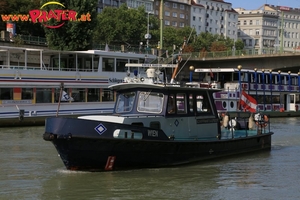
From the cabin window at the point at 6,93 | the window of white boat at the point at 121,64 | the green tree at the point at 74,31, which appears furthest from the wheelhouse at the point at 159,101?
the green tree at the point at 74,31

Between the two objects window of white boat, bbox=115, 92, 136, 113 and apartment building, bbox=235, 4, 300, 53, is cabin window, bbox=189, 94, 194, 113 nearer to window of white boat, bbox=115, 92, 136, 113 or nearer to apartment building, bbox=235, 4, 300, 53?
window of white boat, bbox=115, 92, 136, 113

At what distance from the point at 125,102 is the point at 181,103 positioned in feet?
6.12

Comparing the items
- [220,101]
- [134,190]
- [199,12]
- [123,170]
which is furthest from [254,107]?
[199,12]

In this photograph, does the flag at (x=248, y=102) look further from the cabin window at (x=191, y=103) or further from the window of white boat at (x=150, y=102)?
the window of white boat at (x=150, y=102)

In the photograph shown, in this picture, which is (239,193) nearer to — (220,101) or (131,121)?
(131,121)

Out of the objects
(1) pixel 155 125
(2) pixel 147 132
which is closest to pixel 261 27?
(1) pixel 155 125

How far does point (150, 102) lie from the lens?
677 inches

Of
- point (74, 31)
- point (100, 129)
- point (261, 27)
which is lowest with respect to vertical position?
point (100, 129)

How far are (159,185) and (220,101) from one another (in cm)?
2814

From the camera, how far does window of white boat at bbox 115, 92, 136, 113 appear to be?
17.4 m

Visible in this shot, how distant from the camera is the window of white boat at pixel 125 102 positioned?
1742cm

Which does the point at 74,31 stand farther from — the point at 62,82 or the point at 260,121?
the point at 260,121

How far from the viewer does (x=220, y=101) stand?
1658 inches

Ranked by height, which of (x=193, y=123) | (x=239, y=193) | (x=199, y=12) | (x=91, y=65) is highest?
(x=199, y=12)
